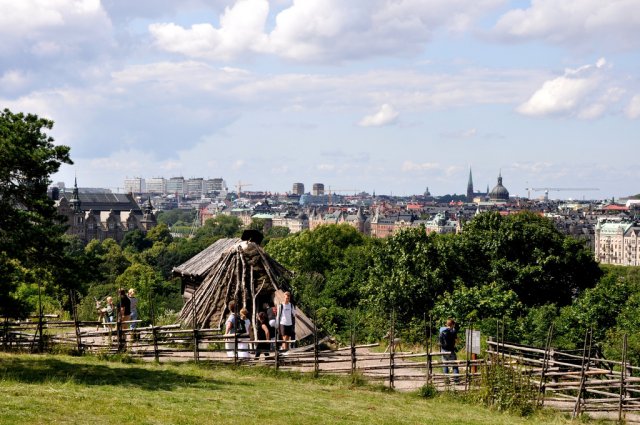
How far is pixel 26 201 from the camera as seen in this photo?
19.9 meters

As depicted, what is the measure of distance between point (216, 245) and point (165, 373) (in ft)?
45.8

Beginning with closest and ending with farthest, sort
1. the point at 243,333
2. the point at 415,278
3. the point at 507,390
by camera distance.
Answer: the point at 507,390
the point at 243,333
the point at 415,278

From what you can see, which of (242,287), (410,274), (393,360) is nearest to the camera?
(393,360)

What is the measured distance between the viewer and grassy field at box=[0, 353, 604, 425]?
16169 mm

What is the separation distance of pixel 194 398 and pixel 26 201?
5344 millimetres

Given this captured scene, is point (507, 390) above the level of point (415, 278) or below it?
below

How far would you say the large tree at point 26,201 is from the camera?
19.3m

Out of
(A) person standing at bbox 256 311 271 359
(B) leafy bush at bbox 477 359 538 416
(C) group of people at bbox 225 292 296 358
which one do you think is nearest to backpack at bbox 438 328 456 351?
(B) leafy bush at bbox 477 359 538 416

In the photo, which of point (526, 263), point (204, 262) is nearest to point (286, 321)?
point (204, 262)

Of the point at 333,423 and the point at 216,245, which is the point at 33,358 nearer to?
the point at 333,423

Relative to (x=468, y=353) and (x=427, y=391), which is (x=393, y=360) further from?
(x=468, y=353)

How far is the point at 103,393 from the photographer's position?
58.4 feet

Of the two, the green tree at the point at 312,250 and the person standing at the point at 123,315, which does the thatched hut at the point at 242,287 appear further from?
the green tree at the point at 312,250

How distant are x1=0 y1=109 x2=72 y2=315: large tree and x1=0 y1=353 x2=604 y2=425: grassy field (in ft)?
7.05
